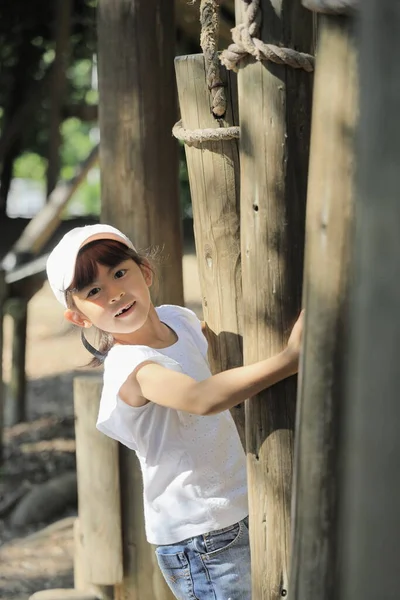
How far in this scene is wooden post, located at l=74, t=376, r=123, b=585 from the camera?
312 centimetres

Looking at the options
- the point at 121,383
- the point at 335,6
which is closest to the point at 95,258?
the point at 121,383

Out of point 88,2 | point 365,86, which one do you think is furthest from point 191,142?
point 88,2

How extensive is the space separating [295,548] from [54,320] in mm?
7852

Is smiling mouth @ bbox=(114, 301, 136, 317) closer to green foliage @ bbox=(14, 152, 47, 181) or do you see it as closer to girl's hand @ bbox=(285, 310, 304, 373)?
girl's hand @ bbox=(285, 310, 304, 373)

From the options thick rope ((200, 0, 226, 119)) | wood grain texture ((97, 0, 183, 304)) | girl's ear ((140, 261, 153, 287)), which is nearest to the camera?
thick rope ((200, 0, 226, 119))

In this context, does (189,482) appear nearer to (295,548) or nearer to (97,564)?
(295,548)

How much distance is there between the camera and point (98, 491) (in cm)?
313

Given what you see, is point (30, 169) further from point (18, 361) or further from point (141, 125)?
point (141, 125)

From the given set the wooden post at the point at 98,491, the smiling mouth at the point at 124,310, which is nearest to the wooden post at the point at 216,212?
the smiling mouth at the point at 124,310

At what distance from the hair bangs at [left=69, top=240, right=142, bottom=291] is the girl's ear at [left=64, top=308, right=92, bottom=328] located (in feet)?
0.21

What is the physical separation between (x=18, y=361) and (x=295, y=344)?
15.6 feet

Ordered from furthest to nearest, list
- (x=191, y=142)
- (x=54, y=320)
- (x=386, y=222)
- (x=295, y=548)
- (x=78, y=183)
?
(x=54, y=320) < (x=78, y=183) < (x=191, y=142) < (x=295, y=548) < (x=386, y=222)

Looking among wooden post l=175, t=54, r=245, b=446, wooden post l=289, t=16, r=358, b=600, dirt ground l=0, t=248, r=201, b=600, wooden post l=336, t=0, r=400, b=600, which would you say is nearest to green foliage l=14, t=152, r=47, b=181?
dirt ground l=0, t=248, r=201, b=600

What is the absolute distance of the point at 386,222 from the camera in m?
0.86
